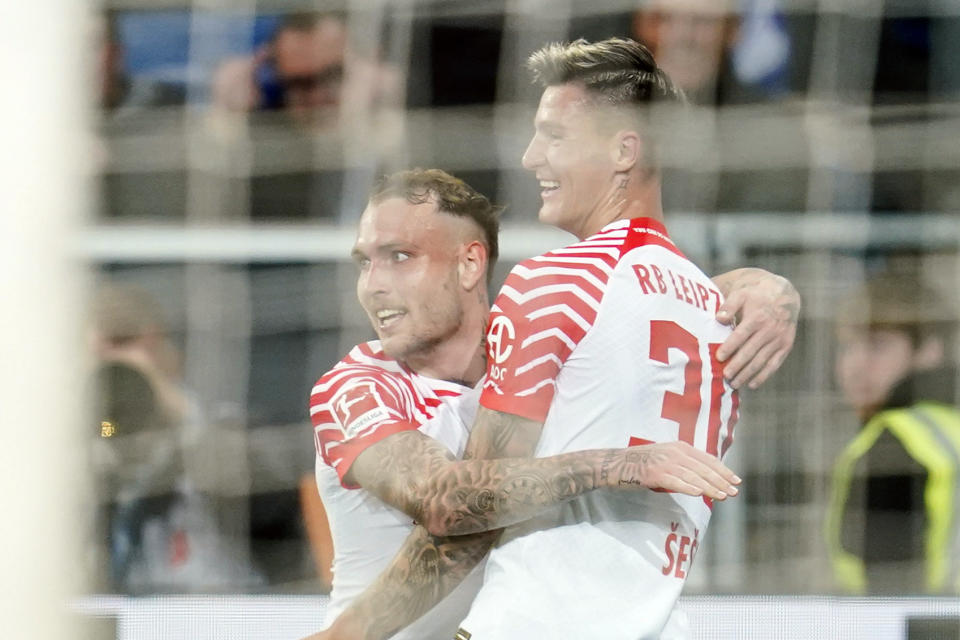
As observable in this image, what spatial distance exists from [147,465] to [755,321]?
2.38 ft

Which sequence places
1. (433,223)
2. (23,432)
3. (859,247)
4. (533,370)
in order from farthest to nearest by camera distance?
(859,247)
(433,223)
(533,370)
(23,432)

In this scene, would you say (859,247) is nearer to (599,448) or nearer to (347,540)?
(599,448)

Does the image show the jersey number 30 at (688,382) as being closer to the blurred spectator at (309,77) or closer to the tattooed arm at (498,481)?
the tattooed arm at (498,481)

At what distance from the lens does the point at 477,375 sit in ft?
4.07

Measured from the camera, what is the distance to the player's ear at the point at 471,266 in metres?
1.25

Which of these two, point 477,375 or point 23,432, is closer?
point 23,432

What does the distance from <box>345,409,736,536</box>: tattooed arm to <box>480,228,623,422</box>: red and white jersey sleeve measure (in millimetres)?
26

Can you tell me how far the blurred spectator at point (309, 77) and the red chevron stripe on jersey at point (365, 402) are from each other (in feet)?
0.96

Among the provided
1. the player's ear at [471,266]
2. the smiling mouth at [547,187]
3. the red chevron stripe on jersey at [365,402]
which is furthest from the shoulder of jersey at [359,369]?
the smiling mouth at [547,187]

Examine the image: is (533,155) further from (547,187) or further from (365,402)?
(365,402)

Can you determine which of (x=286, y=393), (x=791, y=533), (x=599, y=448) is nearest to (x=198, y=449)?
(x=286, y=393)

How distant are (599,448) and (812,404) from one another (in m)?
0.38

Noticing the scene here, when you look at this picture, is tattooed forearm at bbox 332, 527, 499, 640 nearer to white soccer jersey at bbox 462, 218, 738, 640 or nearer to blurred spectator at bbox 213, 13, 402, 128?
white soccer jersey at bbox 462, 218, 738, 640

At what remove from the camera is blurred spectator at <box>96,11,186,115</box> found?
4.04 feet
